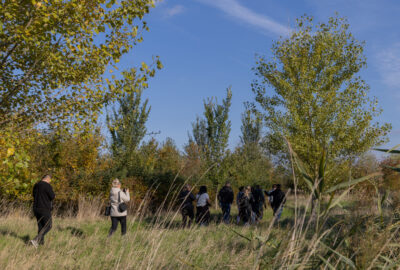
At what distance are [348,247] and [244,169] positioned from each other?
815 inches

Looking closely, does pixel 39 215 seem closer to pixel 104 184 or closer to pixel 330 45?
pixel 104 184

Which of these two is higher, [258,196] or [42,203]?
[258,196]

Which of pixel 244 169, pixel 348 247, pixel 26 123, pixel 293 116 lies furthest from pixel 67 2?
pixel 244 169

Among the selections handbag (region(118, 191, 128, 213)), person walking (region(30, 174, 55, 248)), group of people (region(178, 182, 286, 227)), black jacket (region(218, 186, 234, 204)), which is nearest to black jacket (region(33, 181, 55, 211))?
person walking (region(30, 174, 55, 248))

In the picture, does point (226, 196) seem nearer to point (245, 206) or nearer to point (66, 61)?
point (245, 206)

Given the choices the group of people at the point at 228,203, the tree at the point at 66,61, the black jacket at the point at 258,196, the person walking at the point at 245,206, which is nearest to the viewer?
the tree at the point at 66,61

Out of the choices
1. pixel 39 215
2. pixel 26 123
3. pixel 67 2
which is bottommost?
pixel 39 215

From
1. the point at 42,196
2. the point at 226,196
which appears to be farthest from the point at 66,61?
the point at 226,196

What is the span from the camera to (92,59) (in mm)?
7801

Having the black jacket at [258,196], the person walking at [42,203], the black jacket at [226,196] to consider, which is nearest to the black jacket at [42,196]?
the person walking at [42,203]

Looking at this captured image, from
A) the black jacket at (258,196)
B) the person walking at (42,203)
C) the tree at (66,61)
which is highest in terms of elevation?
the tree at (66,61)

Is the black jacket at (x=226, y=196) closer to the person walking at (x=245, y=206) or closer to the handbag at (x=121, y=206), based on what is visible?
the person walking at (x=245, y=206)

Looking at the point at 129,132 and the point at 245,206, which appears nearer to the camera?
the point at 245,206

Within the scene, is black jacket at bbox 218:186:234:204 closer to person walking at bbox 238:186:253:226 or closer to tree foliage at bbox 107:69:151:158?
person walking at bbox 238:186:253:226
